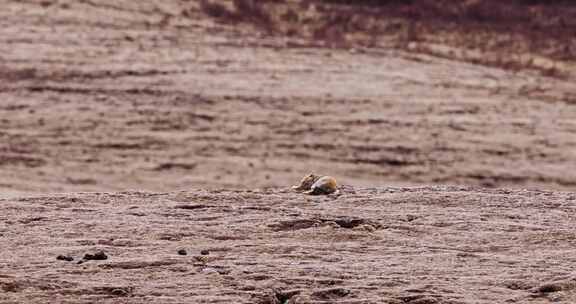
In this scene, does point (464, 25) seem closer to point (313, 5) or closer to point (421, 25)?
point (421, 25)

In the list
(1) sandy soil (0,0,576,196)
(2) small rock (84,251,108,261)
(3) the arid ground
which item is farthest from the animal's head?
(1) sandy soil (0,0,576,196)

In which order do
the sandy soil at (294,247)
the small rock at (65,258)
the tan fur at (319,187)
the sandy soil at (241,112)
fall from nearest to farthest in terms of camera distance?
the sandy soil at (294,247) < the small rock at (65,258) < the tan fur at (319,187) < the sandy soil at (241,112)

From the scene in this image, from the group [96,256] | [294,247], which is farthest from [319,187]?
[96,256]

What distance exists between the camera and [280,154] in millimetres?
16641

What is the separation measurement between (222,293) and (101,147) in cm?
1235

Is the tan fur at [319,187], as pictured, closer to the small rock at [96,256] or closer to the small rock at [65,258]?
the small rock at [96,256]

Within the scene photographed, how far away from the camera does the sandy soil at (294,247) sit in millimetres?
4605

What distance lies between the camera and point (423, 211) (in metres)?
5.80

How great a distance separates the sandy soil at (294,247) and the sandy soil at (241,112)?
8540 mm

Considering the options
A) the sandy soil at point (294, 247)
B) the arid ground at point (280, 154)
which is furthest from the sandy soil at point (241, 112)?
the sandy soil at point (294, 247)

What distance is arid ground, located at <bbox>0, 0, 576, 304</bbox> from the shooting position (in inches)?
190

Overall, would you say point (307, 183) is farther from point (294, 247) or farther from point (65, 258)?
point (65, 258)

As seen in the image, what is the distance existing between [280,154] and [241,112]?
2036 millimetres

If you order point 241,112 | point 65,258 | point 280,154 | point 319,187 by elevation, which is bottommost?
point 65,258
